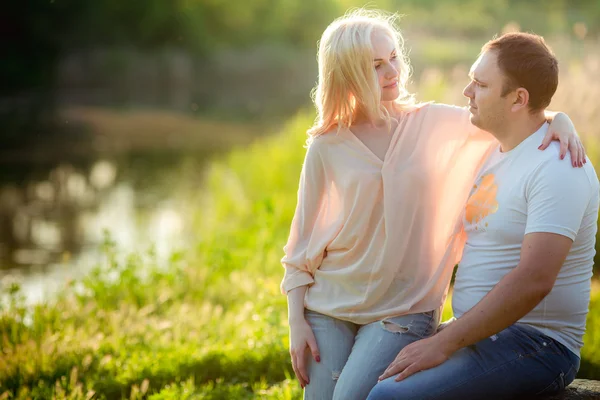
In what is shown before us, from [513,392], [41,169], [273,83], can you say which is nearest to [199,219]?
[41,169]

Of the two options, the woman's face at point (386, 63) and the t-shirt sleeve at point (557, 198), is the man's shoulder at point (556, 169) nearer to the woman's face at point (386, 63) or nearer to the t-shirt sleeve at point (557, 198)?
the t-shirt sleeve at point (557, 198)

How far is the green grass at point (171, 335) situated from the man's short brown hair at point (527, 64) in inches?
67.8

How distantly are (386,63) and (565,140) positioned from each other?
680mm

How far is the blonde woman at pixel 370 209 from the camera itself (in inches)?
99.3

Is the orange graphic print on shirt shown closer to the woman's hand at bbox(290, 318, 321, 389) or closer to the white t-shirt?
the white t-shirt

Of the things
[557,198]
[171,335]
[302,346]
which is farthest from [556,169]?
[171,335]

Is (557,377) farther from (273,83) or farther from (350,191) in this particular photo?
(273,83)

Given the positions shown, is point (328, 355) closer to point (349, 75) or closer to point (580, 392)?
point (580, 392)

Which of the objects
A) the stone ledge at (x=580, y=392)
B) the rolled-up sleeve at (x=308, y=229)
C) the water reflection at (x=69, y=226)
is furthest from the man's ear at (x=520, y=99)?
the water reflection at (x=69, y=226)

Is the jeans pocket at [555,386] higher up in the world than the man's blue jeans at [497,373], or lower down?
lower down

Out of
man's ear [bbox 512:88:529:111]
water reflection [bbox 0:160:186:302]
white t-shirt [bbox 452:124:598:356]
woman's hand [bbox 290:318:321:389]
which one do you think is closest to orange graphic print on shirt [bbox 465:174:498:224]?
white t-shirt [bbox 452:124:598:356]

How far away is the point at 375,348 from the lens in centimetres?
242

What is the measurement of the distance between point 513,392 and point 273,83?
1278 inches

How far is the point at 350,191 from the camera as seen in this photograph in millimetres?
2586
